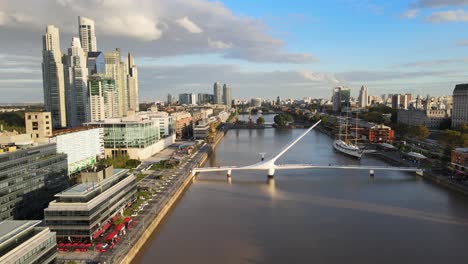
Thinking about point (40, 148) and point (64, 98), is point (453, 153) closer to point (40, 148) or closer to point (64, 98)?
point (40, 148)

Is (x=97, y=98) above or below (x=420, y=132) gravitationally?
above

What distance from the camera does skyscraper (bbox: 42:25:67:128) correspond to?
28609 mm

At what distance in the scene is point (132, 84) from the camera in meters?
46.3

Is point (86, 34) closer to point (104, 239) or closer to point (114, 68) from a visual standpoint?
point (114, 68)

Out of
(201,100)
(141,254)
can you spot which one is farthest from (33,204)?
(201,100)

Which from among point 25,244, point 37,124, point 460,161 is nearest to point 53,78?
point 37,124

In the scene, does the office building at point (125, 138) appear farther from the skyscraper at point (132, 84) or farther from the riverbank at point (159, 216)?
the skyscraper at point (132, 84)

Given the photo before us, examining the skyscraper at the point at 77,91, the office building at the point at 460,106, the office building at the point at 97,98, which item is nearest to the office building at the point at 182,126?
the office building at the point at 97,98

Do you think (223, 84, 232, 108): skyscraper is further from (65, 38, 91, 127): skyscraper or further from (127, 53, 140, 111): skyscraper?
(65, 38, 91, 127): skyscraper

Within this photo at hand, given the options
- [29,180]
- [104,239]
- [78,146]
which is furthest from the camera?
[78,146]

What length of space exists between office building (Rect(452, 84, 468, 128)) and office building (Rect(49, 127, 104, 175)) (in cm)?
2337

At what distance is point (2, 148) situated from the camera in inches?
317

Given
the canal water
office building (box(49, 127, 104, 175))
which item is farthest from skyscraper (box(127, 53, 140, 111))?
the canal water

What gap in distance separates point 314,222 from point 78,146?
9.21m
